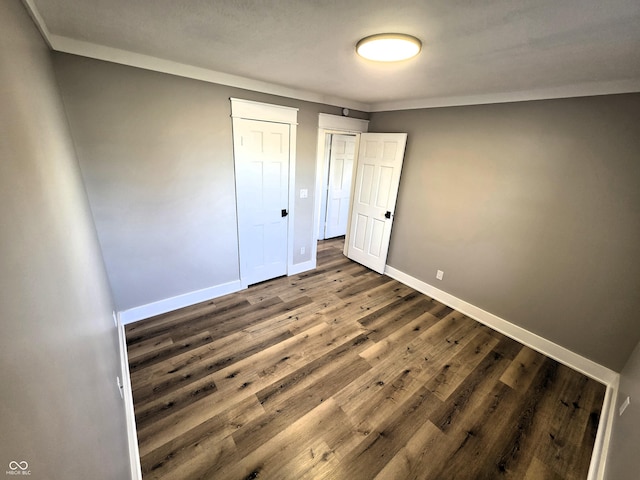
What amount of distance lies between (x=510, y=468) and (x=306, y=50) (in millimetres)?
3024

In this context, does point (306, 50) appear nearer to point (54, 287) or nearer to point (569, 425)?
point (54, 287)

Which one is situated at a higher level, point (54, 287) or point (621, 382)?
point (54, 287)

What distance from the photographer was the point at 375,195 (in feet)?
12.3

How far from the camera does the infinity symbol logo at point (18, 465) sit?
40 centimetres

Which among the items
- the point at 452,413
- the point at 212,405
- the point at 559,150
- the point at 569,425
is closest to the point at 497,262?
the point at 559,150

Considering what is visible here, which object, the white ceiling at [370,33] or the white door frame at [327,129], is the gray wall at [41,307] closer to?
the white ceiling at [370,33]

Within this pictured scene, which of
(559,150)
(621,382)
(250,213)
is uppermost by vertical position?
(559,150)

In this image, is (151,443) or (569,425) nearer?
(151,443)

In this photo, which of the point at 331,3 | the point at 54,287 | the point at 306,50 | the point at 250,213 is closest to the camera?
the point at 54,287

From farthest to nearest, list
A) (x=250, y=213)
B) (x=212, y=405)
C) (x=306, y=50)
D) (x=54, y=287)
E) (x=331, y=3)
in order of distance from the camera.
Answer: (x=250, y=213), (x=212, y=405), (x=306, y=50), (x=331, y=3), (x=54, y=287)

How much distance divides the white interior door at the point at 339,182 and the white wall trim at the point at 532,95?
5.12ft

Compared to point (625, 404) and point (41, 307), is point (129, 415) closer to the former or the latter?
point (41, 307)

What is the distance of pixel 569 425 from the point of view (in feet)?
6.01

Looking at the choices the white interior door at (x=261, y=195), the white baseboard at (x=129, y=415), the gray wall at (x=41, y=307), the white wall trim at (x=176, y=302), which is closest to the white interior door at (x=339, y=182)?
the white interior door at (x=261, y=195)
